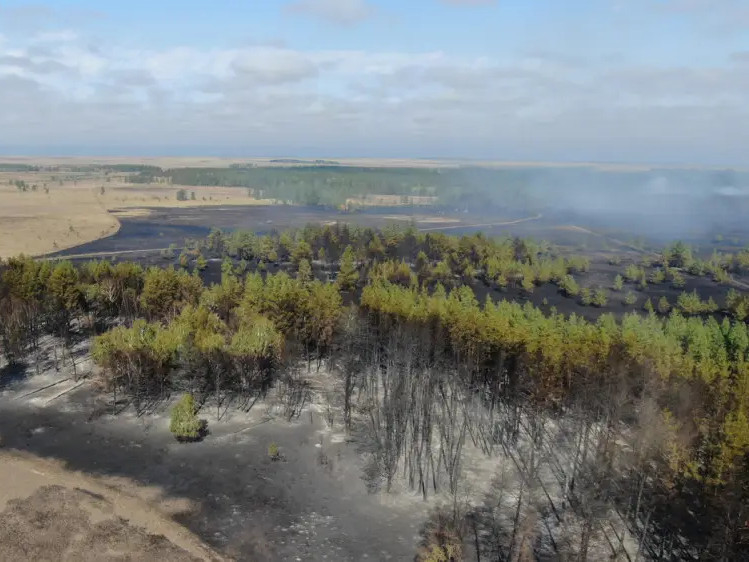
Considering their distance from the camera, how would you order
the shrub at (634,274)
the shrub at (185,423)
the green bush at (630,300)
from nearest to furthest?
the shrub at (185,423), the green bush at (630,300), the shrub at (634,274)

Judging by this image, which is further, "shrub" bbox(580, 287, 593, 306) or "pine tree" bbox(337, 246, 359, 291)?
"shrub" bbox(580, 287, 593, 306)

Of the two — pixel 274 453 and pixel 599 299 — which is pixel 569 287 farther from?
pixel 274 453

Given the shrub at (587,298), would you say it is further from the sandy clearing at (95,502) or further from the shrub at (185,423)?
the sandy clearing at (95,502)

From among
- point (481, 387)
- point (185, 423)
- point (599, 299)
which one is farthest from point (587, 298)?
point (185, 423)

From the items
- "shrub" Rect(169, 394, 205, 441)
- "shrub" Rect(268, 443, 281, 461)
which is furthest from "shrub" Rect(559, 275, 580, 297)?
"shrub" Rect(169, 394, 205, 441)

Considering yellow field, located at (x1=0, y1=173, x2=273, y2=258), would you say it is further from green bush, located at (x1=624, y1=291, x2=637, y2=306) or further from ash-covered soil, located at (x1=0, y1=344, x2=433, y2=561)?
green bush, located at (x1=624, y1=291, x2=637, y2=306)

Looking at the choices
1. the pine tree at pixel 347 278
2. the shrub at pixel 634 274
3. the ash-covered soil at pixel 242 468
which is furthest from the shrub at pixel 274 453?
the shrub at pixel 634 274
